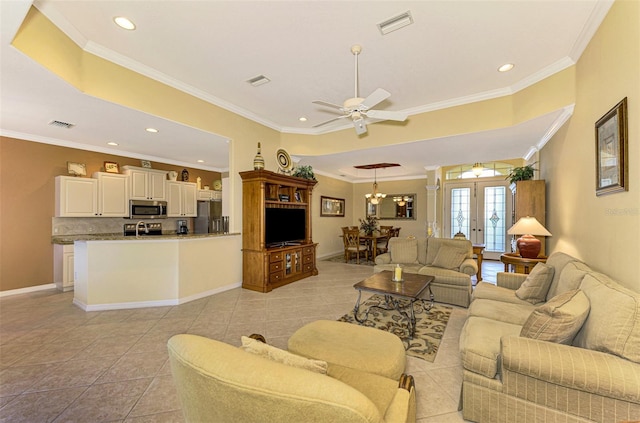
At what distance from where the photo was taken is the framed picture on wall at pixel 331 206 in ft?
27.1

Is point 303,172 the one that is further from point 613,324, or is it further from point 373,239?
point 613,324

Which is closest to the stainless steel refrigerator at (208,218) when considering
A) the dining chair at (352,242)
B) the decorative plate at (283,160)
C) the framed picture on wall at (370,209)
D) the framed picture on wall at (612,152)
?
the decorative plate at (283,160)

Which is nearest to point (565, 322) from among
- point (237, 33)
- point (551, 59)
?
point (551, 59)

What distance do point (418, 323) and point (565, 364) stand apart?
6.25 feet

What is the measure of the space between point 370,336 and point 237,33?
3.08 metres

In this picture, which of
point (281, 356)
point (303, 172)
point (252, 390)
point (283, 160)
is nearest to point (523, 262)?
point (281, 356)

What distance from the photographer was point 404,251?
193 inches

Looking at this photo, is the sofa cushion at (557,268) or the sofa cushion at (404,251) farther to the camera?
the sofa cushion at (404,251)

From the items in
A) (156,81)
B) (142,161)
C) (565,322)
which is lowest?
(565,322)

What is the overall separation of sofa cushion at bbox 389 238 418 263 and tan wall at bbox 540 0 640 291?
2005 millimetres

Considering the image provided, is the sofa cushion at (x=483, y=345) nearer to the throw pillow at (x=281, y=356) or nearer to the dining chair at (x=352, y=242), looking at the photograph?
the throw pillow at (x=281, y=356)

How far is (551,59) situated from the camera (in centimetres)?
311

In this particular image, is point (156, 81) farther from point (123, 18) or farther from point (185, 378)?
point (185, 378)

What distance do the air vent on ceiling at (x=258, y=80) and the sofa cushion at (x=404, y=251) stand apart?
351 centimetres
